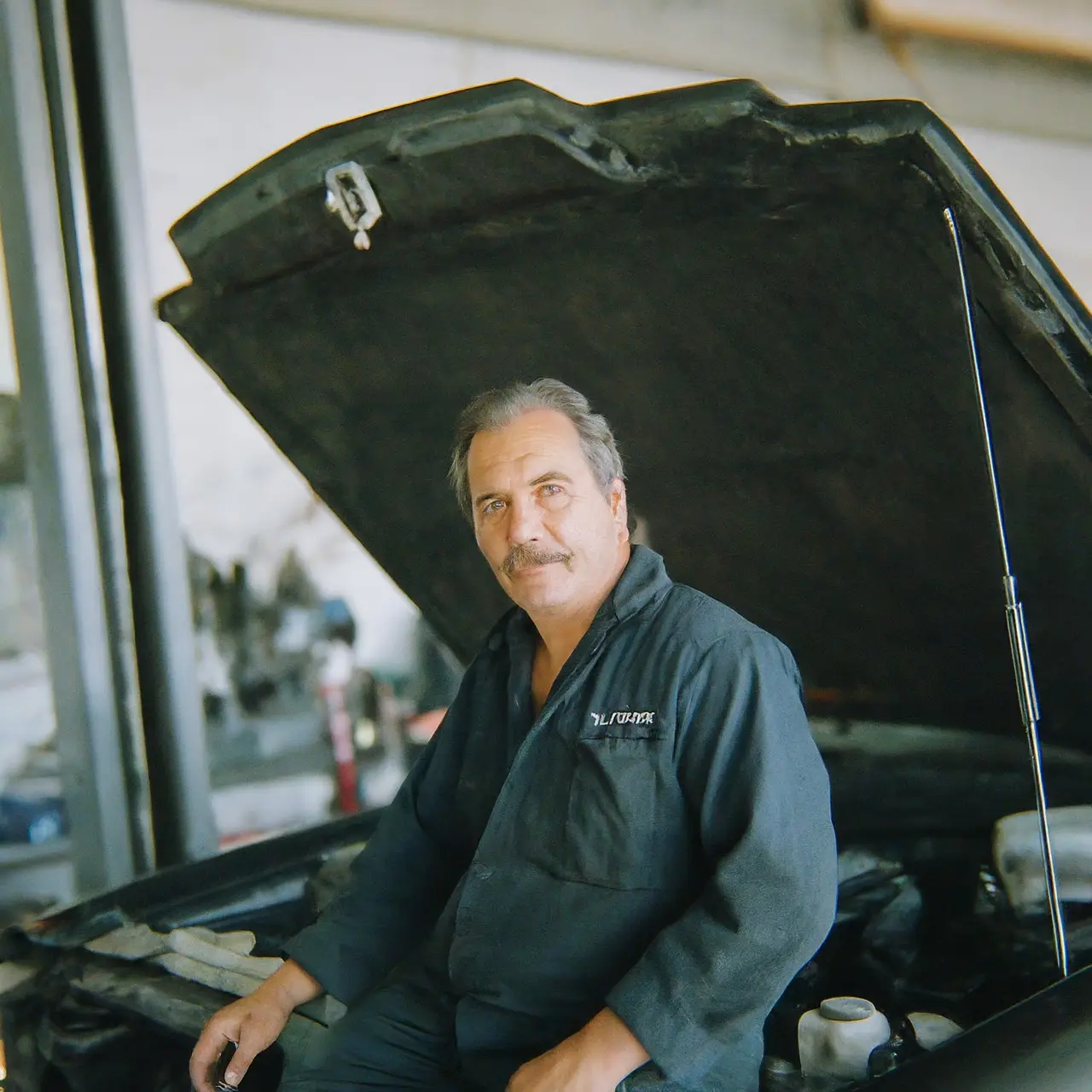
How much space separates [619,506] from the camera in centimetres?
140

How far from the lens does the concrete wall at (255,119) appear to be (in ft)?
13.2

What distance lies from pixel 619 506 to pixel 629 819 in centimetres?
43

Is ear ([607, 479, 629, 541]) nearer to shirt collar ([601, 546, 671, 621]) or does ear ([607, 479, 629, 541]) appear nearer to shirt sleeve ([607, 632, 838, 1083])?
shirt collar ([601, 546, 671, 621])

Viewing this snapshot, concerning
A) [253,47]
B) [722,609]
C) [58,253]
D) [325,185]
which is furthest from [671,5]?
[722,609]

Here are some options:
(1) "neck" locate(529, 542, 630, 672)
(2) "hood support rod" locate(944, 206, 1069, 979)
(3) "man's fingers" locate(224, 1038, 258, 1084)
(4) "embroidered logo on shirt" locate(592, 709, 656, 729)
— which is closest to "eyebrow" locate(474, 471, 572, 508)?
(1) "neck" locate(529, 542, 630, 672)

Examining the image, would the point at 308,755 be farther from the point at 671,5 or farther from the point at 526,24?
the point at 671,5

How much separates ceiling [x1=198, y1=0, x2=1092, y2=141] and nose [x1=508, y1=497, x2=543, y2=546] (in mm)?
3484

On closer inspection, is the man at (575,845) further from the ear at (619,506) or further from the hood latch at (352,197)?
the hood latch at (352,197)

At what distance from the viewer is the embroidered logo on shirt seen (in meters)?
1.14

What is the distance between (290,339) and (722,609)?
0.91 metres

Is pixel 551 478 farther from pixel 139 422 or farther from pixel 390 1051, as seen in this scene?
pixel 139 422

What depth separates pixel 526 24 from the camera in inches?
171

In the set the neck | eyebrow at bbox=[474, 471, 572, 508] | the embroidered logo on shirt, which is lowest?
the embroidered logo on shirt

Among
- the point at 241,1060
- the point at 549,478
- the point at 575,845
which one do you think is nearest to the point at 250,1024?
the point at 241,1060
